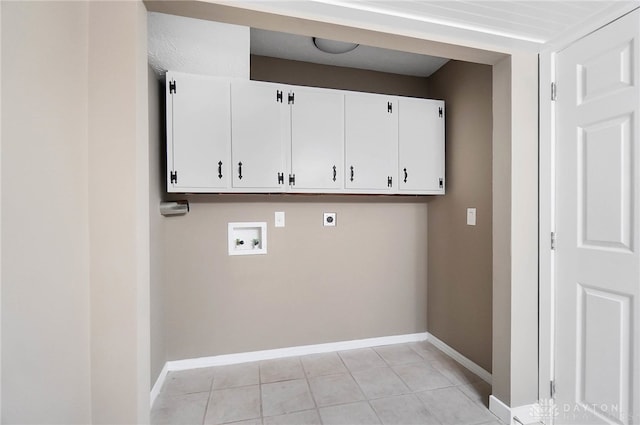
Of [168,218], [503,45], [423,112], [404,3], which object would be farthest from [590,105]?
[168,218]

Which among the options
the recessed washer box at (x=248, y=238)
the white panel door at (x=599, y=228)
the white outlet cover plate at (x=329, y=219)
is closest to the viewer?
the white panel door at (x=599, y=228)

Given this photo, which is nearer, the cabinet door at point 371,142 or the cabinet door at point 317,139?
the cabinet door at point 317,139

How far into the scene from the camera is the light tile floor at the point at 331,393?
193 centimetres

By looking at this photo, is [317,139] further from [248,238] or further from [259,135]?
[248,238]

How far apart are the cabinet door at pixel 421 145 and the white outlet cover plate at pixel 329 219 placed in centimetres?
65

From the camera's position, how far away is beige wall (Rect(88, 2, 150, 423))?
1266 mm

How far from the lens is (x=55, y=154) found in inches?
41.7

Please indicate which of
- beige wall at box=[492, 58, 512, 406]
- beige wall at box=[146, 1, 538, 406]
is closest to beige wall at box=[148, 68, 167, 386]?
beige wall at box=[146, 1, 538, 406]

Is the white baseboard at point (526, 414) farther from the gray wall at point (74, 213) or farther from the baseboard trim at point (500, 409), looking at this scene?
the gray wall at point (74, 213)

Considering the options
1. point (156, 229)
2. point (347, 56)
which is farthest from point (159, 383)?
point (347, 56)

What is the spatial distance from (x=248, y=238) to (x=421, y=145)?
5.65ft

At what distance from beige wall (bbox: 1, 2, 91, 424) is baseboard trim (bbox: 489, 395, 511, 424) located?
2210mm

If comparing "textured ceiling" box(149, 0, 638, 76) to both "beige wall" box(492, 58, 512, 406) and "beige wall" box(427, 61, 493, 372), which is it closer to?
"beige wall" box(492, 58, 512, 406)

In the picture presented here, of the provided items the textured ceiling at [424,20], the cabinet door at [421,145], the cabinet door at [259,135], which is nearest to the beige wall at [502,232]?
the textured ceiling at [424,20]
